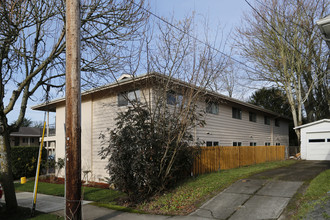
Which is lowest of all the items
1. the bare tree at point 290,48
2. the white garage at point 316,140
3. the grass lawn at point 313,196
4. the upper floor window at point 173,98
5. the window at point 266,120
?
the grass lawn at point 313,196

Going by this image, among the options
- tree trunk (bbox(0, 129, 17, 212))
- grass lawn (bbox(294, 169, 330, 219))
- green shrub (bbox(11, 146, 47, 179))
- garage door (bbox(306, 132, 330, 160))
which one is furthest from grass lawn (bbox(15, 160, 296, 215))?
garage door (bbox(306, 132, 330, 160))

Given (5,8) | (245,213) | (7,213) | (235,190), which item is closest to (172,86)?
(235,190)

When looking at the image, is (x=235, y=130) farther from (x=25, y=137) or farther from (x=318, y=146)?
(x=25, y=137)

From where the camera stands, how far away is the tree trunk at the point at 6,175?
8102 millimetres

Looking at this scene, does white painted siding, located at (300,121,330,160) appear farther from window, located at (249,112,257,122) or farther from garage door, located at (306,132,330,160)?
window, located at (249,112,257,122)

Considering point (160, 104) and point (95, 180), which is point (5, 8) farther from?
point (95, 180)

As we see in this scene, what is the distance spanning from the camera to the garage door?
20.0 metres

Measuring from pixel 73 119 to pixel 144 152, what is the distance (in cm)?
306

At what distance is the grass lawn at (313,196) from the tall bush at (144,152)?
3.82 metres

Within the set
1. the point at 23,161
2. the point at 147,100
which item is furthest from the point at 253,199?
the point at 23,161

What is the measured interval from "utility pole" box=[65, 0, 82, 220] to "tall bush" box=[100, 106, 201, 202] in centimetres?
259

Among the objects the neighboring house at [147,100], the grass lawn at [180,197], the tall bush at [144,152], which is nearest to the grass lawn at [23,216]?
the grass lawn at [180,197]

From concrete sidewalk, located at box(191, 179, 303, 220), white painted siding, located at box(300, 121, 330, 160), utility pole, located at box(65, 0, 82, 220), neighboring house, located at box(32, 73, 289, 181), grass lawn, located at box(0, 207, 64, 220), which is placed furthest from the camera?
white painted siding, located at box(300, 121, 330, 160)

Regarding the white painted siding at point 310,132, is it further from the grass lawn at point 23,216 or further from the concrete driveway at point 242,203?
the grass lawn at point 23,216
